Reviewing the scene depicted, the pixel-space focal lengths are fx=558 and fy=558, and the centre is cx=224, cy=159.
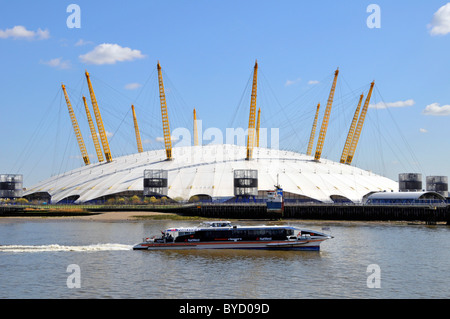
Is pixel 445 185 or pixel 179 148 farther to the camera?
pixel 179 148

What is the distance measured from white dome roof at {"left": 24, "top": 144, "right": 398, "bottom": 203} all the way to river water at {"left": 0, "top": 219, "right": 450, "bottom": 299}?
202ft

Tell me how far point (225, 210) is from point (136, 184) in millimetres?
36612

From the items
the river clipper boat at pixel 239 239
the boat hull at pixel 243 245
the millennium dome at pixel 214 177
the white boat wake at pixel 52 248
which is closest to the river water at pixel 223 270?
the white boat wake at pixel 52 248

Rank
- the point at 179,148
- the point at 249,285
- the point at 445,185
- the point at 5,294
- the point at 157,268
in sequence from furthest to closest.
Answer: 1. the point at 179,148
2. the point at 445,185
3. the point at 157,268
4. the point at 249,285
5. the point at 5,294

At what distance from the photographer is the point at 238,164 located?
15712 cm

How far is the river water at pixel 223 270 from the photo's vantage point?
1689 inches

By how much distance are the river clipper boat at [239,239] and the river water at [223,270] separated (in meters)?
1.83

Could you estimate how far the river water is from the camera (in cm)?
4291

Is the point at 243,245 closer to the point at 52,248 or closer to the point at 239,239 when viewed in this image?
the point at 239,239

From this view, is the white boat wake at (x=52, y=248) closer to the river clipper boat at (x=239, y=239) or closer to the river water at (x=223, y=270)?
the river water at (x=223, y=270)

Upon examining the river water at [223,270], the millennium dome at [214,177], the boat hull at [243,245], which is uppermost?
the millennium dome at [214,177]

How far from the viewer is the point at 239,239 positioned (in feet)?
223
